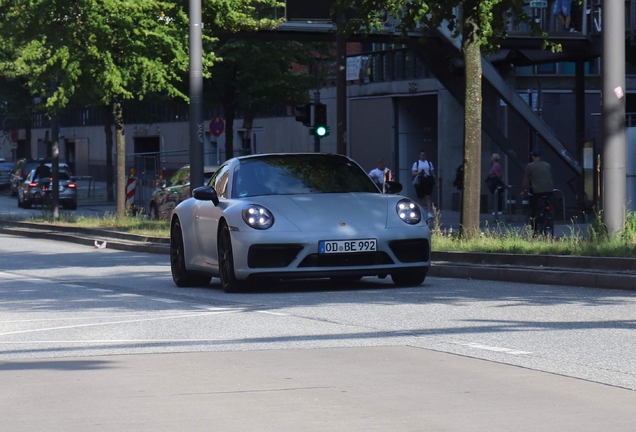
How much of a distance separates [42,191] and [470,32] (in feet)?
104

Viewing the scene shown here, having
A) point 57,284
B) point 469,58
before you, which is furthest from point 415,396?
point 469,58

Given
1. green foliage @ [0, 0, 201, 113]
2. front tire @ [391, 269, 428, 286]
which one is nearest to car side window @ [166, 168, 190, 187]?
green foliage @ [0, 0, 201, 113]

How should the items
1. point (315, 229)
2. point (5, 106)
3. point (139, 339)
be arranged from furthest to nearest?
point (5, 106), point (315, 229), point (139, 339)

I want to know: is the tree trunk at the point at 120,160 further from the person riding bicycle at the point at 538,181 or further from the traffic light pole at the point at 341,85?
the person riding bicycle at the point at 538,181

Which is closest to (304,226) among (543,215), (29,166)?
(543,215)

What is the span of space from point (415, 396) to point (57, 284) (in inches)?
385

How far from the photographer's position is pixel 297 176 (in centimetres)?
1409

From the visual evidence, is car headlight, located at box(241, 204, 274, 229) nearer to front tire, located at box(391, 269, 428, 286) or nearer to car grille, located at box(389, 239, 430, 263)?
car grille, located at box(389, 239, 430, 263)

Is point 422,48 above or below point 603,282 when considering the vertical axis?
above

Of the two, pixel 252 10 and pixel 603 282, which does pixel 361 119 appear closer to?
pixel 252 10

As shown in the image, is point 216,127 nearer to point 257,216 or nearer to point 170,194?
point 170,194

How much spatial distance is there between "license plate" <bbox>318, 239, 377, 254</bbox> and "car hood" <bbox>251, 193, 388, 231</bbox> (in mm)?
143

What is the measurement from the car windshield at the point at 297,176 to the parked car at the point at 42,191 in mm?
33606

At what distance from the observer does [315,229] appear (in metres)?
13.0
